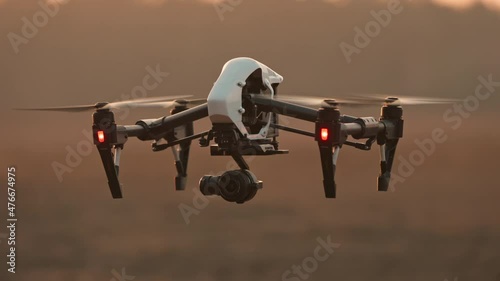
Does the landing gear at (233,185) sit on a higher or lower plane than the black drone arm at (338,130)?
lower

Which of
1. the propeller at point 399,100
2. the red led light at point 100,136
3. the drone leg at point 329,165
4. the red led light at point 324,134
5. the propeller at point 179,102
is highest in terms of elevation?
the propeller at point 399,100

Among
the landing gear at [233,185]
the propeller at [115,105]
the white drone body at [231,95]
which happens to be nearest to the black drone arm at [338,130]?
the white drone body at [231,95]

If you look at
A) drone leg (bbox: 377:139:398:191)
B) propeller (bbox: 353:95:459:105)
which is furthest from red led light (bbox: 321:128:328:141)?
drone leg (bbox: 377:139:398:191)

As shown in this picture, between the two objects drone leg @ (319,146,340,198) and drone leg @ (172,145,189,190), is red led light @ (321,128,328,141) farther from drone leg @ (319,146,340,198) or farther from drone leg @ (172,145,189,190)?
drone leg @ (172,145,189,190)

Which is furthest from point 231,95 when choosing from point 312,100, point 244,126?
point 312,100

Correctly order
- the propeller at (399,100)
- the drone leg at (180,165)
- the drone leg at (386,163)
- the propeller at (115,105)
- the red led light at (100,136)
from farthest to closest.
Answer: the drone leg at (180,165) < the drone leg at (386,163) < the propeller at (115,105) < the red led light at (100,136) < the propeller at (399,100)

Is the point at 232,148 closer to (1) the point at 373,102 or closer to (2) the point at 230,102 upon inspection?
(2) the point at 230,102

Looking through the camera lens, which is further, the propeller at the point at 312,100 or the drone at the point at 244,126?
the propeller at the point at 312,100

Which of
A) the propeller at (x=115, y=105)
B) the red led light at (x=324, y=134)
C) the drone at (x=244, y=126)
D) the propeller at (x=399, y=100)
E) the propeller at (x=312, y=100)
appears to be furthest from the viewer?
the propeller at (x=115, y=105)

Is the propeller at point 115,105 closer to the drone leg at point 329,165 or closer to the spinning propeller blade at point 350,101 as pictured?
the spinning propeller blade at point 350,101
